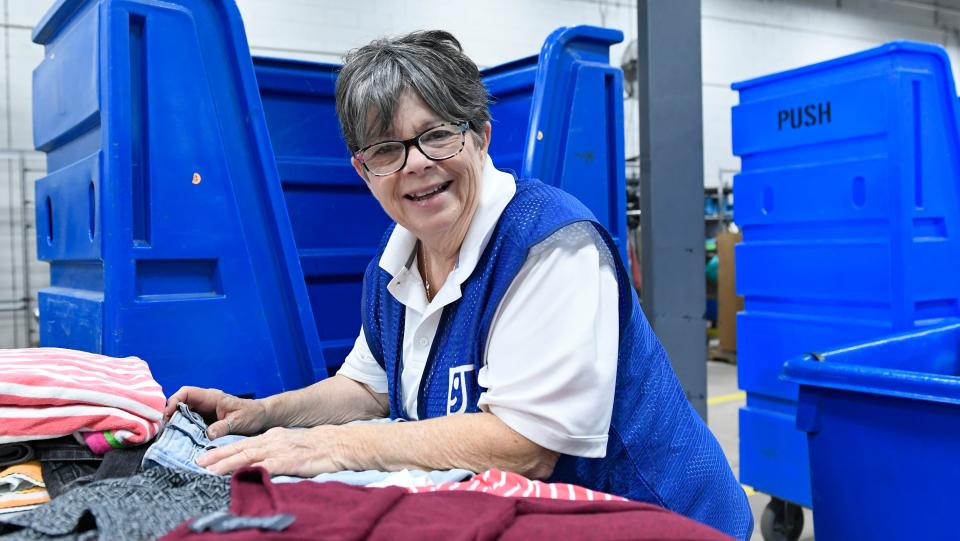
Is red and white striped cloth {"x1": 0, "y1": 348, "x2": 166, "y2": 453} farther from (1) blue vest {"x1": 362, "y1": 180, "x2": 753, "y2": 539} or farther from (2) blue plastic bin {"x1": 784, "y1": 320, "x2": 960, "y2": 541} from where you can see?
(2) blue plastic bin {"x1": 784, "y1": 320, "x2": 960, "y2": 541}

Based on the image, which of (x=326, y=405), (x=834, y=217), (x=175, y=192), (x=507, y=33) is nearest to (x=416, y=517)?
(x=326, y=405)

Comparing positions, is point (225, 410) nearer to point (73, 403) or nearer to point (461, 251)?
point (73, 403)

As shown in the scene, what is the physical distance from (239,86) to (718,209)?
26.7ft

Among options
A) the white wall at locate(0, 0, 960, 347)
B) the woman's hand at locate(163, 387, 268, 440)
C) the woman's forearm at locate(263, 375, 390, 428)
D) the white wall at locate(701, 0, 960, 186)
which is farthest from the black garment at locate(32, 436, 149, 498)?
the white wall at locate(701, 0, 960, 186)

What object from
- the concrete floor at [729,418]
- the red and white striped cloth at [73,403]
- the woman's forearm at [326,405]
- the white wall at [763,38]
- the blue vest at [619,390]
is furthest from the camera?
the white wall at [763,38]

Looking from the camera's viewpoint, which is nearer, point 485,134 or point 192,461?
point 192,461

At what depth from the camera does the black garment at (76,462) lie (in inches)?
46.7

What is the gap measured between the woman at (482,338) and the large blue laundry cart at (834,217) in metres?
1.63

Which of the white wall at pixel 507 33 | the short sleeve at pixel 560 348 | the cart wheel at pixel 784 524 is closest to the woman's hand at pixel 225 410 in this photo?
the short sleeve at pixel 560 348

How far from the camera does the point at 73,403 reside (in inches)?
48.7

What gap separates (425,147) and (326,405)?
25.1 inches

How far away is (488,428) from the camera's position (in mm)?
1238

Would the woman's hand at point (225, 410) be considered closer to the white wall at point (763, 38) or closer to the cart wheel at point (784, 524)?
the cart wheel at point (784, 524)

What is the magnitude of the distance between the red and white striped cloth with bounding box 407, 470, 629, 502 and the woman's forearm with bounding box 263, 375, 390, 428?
617mm
